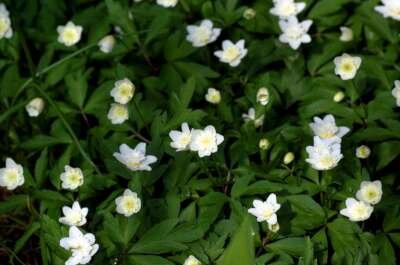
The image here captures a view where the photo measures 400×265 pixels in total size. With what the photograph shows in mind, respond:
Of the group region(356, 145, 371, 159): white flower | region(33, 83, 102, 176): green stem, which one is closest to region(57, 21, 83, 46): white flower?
region(33, 83, 102, 176): green stem

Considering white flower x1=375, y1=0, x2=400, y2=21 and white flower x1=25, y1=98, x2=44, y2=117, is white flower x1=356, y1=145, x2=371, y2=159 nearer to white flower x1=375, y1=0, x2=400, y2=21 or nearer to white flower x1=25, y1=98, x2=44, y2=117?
white flower x1=375, y1=0, x2=400, y2=21

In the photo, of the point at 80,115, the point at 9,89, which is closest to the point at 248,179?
the point at 80,115

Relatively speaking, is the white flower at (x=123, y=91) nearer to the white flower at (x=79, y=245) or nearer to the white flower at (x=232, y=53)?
the white flower at (x=232, y=53)

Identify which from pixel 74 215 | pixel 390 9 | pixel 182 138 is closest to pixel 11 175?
pixel 74 215

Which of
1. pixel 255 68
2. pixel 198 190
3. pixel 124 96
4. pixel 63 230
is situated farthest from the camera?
pixel 255 68

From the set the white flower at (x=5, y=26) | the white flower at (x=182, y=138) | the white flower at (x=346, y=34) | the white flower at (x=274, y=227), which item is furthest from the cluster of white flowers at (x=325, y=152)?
the white flower at (x=5, y=26)

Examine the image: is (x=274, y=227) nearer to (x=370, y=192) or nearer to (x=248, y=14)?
(x=370, y=192)

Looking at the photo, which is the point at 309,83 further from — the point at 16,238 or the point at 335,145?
the point at 16,238

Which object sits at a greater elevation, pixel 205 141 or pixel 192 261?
pixel 205 141
